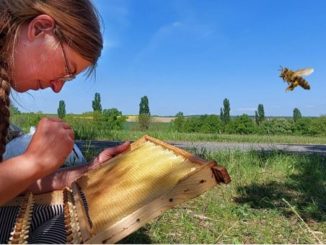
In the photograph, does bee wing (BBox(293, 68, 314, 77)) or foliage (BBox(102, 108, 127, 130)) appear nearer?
bee wing (BBox(293, 68, 314, 77))

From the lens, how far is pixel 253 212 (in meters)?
3.62

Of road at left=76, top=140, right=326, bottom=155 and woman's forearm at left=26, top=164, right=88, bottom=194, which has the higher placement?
woman's forearm at left=26, top=164, right=88, bottom=194

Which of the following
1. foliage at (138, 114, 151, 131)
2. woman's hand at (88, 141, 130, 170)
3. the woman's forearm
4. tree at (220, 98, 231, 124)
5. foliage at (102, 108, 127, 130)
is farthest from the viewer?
Answer: tree at (220, 98, 231, 124)

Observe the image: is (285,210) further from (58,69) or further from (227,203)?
(58,69)

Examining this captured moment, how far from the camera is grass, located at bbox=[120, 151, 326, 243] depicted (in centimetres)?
303

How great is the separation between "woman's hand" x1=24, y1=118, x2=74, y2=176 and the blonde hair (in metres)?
0.23

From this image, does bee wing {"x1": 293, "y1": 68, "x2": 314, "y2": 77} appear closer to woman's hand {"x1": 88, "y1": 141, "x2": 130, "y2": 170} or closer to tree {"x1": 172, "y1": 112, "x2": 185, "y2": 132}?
woman's hand {"x1": 88, "y1": 141, "x2": 130, "y2": 170}

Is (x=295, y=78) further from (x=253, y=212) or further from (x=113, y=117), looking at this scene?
(x=113, y=117)

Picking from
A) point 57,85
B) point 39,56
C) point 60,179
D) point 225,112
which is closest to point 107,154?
point 60,179

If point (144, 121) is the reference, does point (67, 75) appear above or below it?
above

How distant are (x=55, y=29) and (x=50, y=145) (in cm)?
48

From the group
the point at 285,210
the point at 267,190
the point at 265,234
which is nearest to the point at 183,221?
the point at 265,234

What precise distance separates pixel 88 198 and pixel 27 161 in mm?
286

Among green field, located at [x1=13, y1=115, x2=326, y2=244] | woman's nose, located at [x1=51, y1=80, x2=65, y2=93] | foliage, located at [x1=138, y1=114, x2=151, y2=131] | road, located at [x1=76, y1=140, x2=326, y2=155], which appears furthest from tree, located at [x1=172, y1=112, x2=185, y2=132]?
woman's nose, located at [x1=51, y1=80, x2=65, y2=93]
